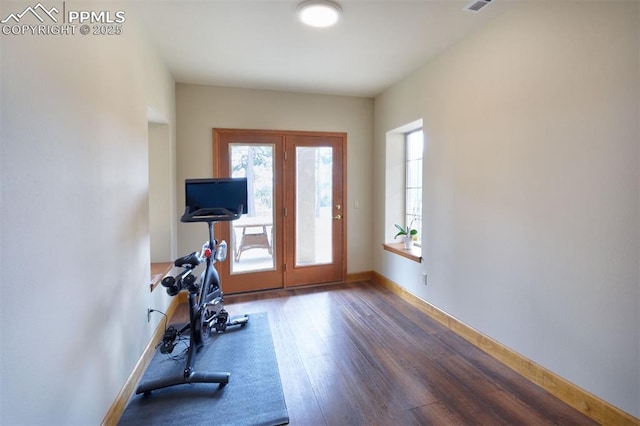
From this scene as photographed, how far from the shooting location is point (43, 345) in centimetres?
112

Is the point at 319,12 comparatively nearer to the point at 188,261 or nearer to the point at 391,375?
the point at 188,261

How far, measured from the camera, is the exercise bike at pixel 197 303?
197 cm

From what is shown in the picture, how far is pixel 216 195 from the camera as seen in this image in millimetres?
2369

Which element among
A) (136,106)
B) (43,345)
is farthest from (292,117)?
(43,345)

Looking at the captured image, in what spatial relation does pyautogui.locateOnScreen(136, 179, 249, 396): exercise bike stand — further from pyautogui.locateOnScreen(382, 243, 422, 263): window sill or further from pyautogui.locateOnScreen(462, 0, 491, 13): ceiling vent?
pyautogui.locateOnScreen(462, 0, 491, 13): ceiling vent

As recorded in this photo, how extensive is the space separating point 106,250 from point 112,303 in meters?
0.32

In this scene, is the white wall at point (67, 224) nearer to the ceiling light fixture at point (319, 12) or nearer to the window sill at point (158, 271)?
the window sill at point (158, 271)

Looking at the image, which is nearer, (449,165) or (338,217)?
(449,165)

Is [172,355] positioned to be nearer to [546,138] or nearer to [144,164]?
[144,164]

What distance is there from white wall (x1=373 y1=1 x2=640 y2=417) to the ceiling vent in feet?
0.77

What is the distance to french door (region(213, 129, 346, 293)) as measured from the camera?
3.79m

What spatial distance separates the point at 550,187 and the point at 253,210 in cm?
302

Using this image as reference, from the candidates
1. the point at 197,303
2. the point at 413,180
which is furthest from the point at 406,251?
the point at 197,303

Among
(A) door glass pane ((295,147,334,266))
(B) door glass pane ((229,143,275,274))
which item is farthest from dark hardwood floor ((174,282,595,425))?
(A) door glass pane ((295,147,334,266))
